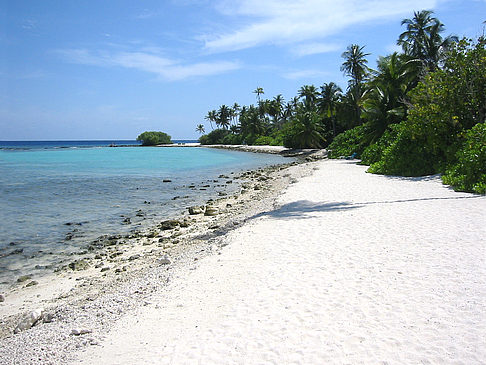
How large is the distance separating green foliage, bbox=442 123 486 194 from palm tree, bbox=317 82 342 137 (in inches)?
1735

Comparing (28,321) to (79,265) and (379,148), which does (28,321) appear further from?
(379,148)

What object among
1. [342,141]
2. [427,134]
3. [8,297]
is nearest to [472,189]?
[427,134]

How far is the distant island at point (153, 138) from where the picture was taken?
143m

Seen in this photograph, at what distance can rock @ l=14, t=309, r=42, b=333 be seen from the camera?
19.5 ft

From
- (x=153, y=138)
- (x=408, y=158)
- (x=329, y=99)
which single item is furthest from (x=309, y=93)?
(x=153, y=138)

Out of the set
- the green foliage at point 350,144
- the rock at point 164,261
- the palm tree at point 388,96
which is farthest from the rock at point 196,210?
the green foliage at point 350,144

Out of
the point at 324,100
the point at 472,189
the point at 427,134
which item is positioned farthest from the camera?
the point at 324,100

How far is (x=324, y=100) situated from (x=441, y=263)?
55042 mm

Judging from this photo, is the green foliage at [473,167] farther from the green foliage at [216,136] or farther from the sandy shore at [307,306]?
the green foliage at [216,136]

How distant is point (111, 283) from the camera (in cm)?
789

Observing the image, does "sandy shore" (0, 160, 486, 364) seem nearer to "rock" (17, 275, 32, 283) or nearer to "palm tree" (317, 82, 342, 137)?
"rock" (17, 275, 32, 283)

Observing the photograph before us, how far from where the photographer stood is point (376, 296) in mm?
5176

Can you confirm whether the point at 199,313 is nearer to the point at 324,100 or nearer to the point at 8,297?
the point at 8,297

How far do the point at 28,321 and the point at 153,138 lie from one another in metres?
141
